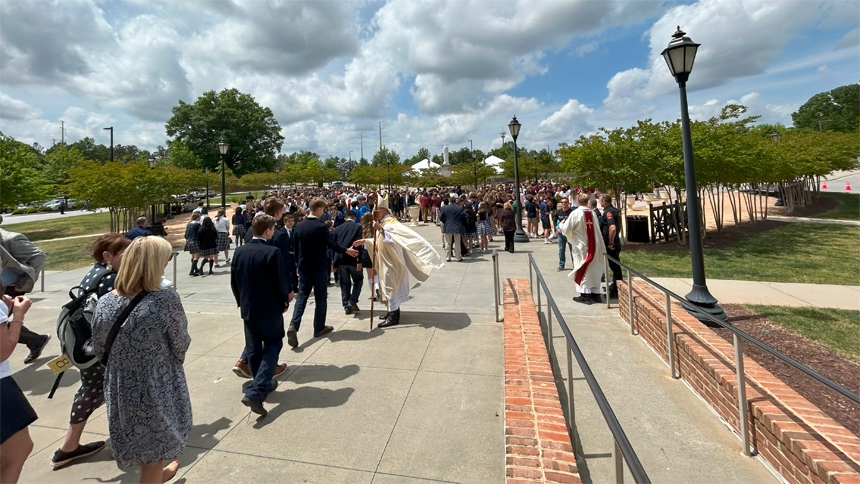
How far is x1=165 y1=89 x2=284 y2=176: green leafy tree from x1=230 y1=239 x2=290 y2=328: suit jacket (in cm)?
6342

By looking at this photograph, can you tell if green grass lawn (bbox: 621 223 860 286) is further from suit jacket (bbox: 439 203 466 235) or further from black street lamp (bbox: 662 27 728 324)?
suit jacket (bbox: 439 203 466 235)

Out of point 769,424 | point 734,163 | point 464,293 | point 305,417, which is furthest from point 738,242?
point 305,417

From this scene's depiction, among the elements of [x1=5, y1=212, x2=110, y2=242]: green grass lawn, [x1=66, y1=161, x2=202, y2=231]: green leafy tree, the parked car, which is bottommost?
[x1=5, y1=212, x2=110, y2=242]: green grass lawn

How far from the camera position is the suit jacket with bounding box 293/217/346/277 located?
5.43 metres

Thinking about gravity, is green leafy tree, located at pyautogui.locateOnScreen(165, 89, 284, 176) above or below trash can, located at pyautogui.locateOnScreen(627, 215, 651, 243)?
above

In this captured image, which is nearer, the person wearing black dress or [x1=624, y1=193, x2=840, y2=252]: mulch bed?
the person wearing black dress

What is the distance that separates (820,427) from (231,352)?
582cm

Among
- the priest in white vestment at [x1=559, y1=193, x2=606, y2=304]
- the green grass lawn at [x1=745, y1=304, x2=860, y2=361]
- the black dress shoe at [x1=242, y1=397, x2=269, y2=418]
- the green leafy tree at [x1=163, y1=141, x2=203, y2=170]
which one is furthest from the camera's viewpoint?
the green leafy tree at [x1=163, y1=141, x2=203, y2=170]

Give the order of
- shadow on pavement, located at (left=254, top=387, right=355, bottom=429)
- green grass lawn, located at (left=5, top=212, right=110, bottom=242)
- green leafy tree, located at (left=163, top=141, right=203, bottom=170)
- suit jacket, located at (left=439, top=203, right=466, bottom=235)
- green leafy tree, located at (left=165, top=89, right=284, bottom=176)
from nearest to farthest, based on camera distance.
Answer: shadow on pavement, located at (left=254, top=387, right=355, bottom=429) < suit jacket, located at (left=439, top=203, right=466, bottom=235) < green grass lawn, located at (left=5, top=212, right=110, bottom=242) < green leafy tree, located at (left=163, top=141, right=203, bottom=170) < green leafy tree, located at (left=165, top=89, right=284, bottom=176)

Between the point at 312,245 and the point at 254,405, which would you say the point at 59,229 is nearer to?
the point at 312,245

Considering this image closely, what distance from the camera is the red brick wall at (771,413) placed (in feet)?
8.42

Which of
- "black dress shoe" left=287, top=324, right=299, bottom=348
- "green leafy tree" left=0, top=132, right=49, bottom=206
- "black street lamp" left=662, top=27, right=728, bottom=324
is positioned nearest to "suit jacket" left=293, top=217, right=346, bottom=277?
"black dress shoe" left=287, top=324, right=299, bottom=348

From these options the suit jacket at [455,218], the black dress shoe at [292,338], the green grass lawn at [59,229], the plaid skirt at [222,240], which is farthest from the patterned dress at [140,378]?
the green grass lawn at [59,229]

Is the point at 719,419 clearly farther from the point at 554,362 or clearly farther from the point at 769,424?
the point at 554,362
